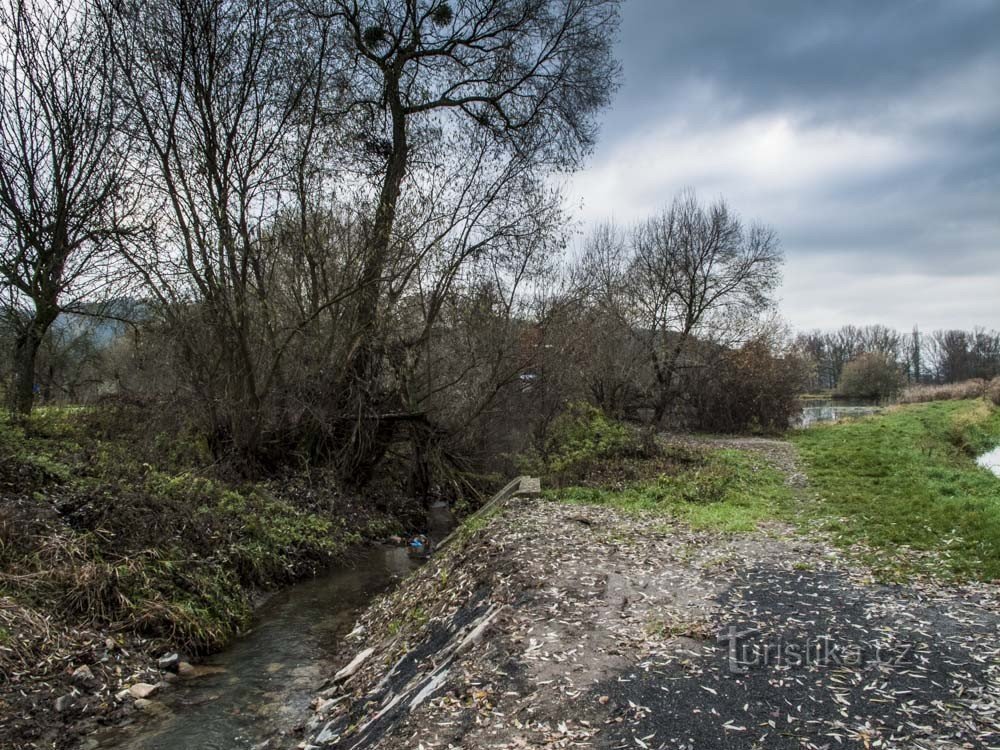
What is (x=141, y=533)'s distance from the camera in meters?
6.94

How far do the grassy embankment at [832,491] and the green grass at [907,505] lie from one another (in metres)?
0.02

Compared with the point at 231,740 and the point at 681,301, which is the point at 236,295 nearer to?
the point at 231,740

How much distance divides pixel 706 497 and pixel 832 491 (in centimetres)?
221

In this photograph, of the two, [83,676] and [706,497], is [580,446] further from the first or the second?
[83,676]

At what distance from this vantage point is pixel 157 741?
4551mm

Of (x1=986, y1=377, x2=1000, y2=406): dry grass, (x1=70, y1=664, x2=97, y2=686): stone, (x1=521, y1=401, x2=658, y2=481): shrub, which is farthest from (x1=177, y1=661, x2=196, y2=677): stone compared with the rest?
(x1=986, y1=377, x2=1000, y2=406): dry grass

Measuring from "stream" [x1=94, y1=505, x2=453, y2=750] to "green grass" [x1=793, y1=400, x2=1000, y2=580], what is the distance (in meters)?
5.50

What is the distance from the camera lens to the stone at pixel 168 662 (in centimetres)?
564

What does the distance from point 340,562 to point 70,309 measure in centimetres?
628

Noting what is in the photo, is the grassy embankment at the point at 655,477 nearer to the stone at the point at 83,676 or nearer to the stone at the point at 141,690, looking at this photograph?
the stone at the point at 141,690

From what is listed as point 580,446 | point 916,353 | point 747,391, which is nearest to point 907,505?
point 580,446

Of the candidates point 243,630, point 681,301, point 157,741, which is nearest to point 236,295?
point 243,630

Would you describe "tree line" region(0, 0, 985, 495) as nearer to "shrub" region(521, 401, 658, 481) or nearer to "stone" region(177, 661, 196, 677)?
"shrub" region(521, 401, 658, 481)


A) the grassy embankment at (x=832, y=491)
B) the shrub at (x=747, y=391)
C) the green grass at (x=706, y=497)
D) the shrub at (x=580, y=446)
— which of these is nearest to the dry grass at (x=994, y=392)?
the shrub at (x=747, y=391)
